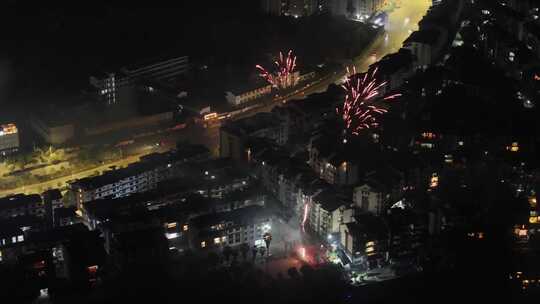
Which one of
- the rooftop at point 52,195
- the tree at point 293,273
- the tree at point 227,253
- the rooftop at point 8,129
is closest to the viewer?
the tree at point 293,273

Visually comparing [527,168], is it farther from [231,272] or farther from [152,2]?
[152,2]

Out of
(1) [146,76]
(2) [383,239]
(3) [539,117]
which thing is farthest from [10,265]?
(3) [539,117]

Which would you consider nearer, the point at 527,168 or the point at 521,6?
the point at 527,168

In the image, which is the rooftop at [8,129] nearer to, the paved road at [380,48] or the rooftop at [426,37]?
the paved road at [380,48]

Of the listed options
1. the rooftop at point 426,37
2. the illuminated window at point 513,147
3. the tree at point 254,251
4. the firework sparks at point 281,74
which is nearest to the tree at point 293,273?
the tree at point 254,251

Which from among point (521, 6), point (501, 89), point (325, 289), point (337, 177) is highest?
point (521, 6)

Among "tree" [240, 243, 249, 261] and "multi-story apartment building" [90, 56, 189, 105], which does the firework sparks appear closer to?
"multi-story apartment building" [90, 56, 189, 105]

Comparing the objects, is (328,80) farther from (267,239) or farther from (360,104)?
(267,239)
